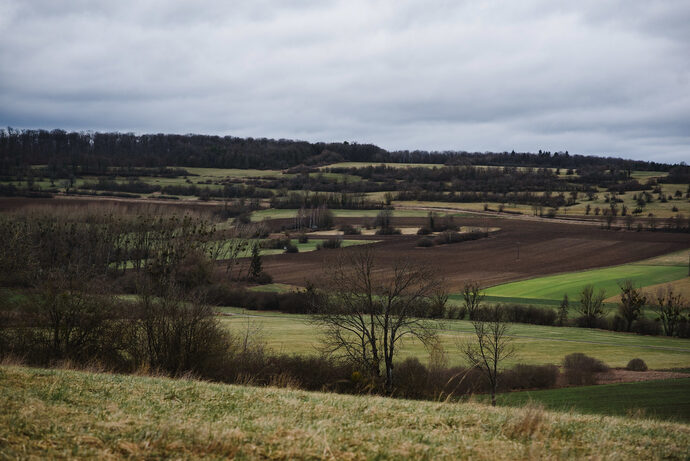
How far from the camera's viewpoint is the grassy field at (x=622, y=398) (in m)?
28.9

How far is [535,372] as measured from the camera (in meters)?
42.5

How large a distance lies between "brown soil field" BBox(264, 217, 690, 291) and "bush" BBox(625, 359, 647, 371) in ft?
117

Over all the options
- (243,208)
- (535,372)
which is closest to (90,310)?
(535,372)

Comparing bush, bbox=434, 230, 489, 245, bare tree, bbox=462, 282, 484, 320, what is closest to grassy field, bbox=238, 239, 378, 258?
bush, bbox=434, 230, 489, 245

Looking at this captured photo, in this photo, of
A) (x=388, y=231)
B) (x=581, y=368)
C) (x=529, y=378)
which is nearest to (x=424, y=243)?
(x=388, y=231)

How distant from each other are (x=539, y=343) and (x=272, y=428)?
5357 cm

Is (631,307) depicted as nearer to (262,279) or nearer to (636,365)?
(636,365)

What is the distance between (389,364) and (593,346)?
36621 millimetres

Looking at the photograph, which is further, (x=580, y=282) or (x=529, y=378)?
(x=580, y=282)

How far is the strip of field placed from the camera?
77250 mm

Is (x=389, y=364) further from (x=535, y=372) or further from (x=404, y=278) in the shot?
(x=535, y=372)

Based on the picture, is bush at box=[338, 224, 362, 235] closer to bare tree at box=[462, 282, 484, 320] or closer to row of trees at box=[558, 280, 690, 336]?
bare tree at box=[462, 282, 484, 320]

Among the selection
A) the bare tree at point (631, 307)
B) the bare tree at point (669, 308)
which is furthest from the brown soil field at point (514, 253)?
the bare tree at point (631, 307)

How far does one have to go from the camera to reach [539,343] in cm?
5669
